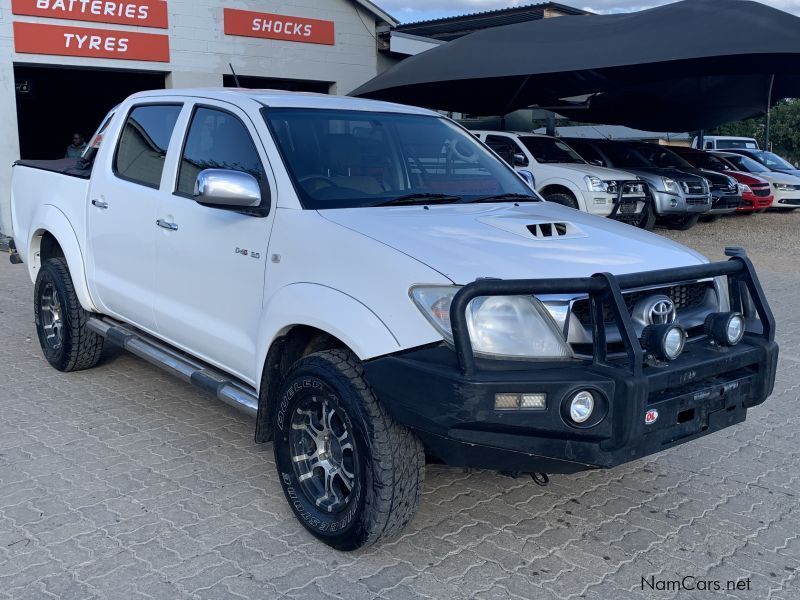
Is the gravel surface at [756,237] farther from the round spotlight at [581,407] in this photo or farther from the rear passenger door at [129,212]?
the round spotlight at [581,407]

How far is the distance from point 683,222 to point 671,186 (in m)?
1.31

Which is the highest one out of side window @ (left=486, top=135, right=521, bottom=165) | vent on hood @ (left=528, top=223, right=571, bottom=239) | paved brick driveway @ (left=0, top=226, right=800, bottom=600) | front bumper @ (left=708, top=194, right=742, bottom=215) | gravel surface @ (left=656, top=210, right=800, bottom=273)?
side window @ (left=486, top=135, right=521, bottom=165)

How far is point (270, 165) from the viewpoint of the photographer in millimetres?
3959

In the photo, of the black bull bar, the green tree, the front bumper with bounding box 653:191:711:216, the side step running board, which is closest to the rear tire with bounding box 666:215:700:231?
the front bumper with bounding box 653:191:711:216

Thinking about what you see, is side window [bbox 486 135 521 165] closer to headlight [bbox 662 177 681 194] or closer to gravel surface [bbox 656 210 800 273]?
headlight [bbox 662 177 681 194]

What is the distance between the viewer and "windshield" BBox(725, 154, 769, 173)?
818 inches

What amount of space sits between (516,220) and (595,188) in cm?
1065

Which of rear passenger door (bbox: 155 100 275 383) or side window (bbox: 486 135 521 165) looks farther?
side window (bbox: 486 135 521 165)

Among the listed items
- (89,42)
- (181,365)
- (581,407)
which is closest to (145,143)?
(181,365)

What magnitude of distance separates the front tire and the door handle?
1.33 m

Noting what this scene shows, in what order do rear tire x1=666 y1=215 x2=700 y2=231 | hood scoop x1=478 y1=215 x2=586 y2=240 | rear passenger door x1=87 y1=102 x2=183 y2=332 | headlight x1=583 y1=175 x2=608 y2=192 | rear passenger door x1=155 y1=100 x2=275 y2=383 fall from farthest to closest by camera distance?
rear tire x1=666 y1=215 x2=700 y2=231 < headlight x1=583 y1=175 x2=608 y2=192 < rear passenger door x1=87 y1=102 x2=183 y2=332 < rear passenger door x1=155 y1=100 x2=275 y2=383 < hood scoop x1=478 y1=215 x2=586 y2=240

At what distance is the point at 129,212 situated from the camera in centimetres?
502

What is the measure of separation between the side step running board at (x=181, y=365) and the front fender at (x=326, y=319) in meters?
0.25

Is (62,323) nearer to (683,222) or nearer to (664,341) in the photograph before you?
(664,341)
